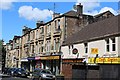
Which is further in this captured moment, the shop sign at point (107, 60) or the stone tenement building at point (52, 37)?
the stone tenement building at point (52, 37)

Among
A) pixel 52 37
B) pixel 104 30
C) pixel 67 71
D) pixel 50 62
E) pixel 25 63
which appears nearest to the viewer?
pixel 104 30

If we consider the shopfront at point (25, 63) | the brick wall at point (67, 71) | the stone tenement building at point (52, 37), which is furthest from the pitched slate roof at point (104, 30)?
the shopfront at point (25, 63)

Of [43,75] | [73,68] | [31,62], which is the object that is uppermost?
[31,62]

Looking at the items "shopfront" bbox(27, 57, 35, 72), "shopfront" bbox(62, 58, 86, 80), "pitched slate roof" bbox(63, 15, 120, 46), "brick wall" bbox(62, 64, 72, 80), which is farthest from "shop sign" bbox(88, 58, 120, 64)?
"shopfront" bbox(27, 57, 35, 72)

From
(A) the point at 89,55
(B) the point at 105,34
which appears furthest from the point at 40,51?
(B) the point at 105,34

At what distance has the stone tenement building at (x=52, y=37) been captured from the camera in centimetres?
4212

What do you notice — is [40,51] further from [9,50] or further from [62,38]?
[9,50]

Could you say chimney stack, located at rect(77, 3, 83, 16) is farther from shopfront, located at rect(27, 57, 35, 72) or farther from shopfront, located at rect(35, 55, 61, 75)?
shopfront, located at rect(27, 57, 35, 72)

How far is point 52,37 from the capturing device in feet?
146

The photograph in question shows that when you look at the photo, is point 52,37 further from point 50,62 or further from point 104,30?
point 104,30

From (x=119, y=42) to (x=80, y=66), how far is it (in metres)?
6.46

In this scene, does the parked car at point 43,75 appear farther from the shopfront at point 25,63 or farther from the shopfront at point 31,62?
the shopfront at point 25,63

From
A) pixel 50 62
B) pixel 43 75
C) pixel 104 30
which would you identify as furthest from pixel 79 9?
pixel 43 75

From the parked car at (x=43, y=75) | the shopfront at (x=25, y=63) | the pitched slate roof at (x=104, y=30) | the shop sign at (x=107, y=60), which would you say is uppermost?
the pitched slate roof at (x=104, y=30)
